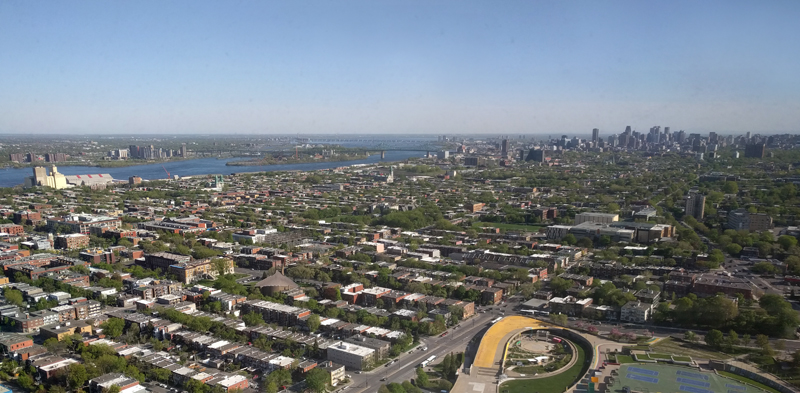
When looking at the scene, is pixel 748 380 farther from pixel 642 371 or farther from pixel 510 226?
pixel 510 226

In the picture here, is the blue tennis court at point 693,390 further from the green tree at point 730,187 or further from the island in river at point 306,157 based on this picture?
the island in river at point 306,157

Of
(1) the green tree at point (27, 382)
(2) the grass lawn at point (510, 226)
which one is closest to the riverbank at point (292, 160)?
(2) the grass lawn at point (510, 226)

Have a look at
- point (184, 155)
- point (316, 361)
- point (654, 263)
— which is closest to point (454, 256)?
point (654, 263)

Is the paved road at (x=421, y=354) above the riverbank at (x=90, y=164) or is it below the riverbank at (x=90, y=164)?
below

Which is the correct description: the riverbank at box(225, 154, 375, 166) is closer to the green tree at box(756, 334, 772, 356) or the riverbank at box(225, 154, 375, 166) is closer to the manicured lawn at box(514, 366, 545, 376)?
the manicured lawn at box(514, 366, 545, 376)

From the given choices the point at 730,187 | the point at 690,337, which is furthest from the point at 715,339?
the point at 730,187

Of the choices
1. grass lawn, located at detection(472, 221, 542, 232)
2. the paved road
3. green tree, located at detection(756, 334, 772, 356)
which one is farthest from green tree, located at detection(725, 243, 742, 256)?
the paved road
